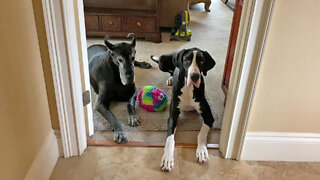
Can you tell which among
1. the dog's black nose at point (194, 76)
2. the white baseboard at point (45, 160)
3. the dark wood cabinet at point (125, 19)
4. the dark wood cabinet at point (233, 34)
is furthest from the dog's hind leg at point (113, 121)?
the dark wood cabinet at point (125, 19)

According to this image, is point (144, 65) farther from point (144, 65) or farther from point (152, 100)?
point (152, 100)

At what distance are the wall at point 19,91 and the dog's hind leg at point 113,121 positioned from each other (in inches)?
18.4

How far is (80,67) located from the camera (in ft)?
5.25

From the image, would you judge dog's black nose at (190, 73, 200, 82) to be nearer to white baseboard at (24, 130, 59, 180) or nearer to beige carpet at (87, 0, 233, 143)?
beige carpet at (87, 0, 233, 143)

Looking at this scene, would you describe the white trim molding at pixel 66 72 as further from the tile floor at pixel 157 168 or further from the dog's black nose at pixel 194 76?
the dog's black nose at pixel 194 76

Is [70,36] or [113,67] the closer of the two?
[70,36]

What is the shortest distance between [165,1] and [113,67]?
1.91m

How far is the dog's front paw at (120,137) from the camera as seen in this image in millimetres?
1741

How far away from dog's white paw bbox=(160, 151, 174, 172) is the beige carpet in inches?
8.4

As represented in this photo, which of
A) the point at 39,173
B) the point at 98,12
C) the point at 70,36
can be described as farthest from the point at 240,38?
the point at 98,12

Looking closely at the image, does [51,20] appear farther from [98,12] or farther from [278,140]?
[98,12]

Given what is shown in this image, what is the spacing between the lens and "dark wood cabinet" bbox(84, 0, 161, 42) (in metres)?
3.42

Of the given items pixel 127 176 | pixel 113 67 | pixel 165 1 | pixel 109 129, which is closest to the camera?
pixel 127 176

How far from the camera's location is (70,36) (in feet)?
4.50
